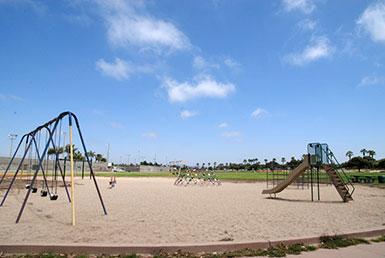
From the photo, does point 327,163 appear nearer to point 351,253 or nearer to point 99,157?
point 351,253

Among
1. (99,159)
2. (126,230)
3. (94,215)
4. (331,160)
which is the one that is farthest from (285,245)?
(99,159)

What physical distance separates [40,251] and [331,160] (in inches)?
573

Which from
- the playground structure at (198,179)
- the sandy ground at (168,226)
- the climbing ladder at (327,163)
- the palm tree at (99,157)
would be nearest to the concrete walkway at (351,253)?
the sandy ground at (168,226)

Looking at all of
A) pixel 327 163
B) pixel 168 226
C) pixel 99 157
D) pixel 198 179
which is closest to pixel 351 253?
pixel 168 226

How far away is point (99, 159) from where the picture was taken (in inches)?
5709

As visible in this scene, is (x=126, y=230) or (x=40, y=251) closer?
(x=40, y=251)

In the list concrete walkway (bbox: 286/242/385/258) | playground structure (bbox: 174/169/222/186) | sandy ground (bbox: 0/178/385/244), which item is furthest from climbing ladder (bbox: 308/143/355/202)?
playground structure (bbox: 174/169/222/186)

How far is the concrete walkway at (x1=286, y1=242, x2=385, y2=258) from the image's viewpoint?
16.4ft

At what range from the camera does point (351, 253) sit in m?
5.14

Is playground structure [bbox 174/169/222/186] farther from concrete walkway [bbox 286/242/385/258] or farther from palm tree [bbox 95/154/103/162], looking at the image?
palm tree [bbox 95/154/103/162]

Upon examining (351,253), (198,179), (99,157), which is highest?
(99,157)

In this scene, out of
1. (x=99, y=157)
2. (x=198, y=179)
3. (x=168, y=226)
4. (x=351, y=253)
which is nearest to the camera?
(x=351, y=253)

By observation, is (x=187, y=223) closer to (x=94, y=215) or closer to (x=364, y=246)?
(x=94, y=215)

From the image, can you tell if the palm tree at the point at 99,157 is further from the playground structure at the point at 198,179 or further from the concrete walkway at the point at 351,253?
the concrete walkway at the point at 351,253
